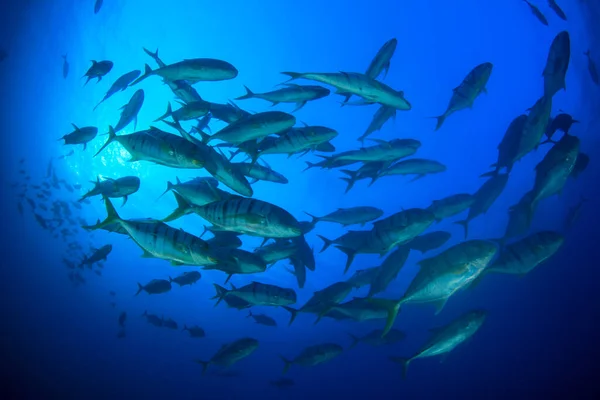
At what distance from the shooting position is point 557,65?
4.13 metres

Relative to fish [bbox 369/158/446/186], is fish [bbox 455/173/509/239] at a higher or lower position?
lower

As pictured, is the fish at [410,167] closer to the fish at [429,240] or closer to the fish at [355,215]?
the fish at [355,215]

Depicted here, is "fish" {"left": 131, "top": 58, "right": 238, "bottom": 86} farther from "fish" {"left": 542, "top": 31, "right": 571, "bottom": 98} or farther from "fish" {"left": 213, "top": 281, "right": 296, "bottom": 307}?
"fish" {"left": 542, "top": 31, "right": 571, "bottom": 98}

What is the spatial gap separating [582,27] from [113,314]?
4371cm

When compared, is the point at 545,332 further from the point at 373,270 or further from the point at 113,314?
the point at 113,314

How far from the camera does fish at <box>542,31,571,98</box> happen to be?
407 cm

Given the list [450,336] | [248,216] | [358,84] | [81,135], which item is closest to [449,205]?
[450,336]

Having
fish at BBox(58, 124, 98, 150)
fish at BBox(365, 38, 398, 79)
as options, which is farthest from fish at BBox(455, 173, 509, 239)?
fish at BBox(58, 124, 98, 150)

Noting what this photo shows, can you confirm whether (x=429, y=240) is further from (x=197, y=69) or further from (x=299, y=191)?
(x=299, y=191)

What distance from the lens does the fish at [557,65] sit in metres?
4.07

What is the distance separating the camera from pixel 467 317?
4.39 m

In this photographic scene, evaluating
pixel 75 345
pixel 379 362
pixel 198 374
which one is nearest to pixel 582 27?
pixel 379 362

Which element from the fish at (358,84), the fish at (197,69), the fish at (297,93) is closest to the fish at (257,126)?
the fish at (358,84)

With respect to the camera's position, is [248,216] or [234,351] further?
[234,351]
